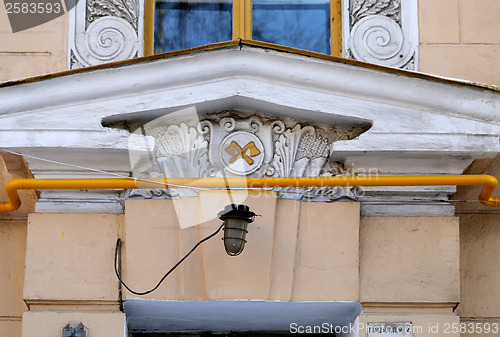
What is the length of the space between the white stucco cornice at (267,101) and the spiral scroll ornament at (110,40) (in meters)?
0.58

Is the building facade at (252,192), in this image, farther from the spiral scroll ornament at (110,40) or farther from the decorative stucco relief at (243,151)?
the spiral scroll ornament at (110,40)

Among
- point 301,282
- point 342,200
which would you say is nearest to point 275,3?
point 342,200

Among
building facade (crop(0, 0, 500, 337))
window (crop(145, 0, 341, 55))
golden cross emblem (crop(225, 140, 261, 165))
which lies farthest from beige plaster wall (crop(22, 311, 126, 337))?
window (crop(145, 0, 341, 55))

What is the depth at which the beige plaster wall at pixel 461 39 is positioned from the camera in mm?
6449

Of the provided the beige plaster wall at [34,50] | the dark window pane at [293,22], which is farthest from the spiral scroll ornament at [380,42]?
the beige plaster wall at [34,50]

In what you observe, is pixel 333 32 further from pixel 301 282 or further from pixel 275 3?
pixel 301 282

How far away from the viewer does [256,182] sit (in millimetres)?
5715

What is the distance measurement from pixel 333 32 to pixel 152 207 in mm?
1645

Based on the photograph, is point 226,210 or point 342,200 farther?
point 342,200

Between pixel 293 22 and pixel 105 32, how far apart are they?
1.18 metres

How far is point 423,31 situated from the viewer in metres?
6.51

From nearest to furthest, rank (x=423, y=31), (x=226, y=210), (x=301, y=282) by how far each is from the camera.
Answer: (x=226, y=210) → (x=301, y=282) → (x=423, y=31)

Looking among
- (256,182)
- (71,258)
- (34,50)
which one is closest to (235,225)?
(256,182)

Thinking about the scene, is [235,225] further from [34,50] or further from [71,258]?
[34,50]
